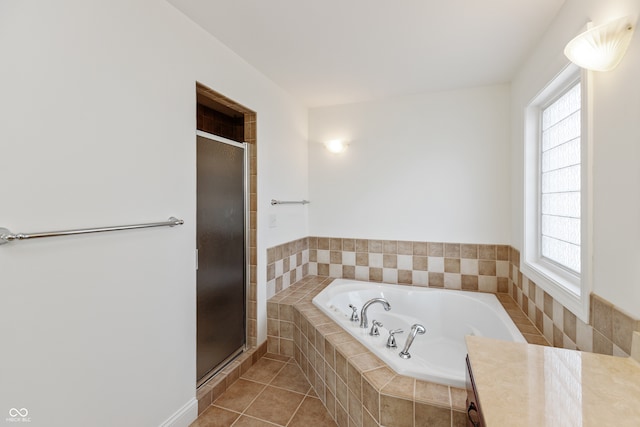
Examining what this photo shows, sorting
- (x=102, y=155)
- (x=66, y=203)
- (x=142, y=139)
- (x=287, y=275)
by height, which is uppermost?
(x=142, y=139)

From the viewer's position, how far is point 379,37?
1872 millimetres

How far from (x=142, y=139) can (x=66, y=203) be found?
17.8 inches

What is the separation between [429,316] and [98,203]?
8.32 feet

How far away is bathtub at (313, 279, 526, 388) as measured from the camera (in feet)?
6.80

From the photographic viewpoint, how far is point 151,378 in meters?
1.47

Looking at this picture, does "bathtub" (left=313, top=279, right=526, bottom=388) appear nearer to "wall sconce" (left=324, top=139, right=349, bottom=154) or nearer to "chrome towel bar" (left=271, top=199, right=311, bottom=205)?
"chrome towel bar" (left=271, top=199, right=311, bottom=205)

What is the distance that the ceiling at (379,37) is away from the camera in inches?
62.8

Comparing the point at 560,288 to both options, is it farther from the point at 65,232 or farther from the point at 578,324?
the point at 65,232

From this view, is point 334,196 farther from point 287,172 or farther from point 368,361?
point 368,361

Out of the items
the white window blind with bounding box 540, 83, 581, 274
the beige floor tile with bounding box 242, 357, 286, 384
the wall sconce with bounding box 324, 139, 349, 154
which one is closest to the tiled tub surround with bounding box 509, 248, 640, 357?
the white window blind with bounding box 540, 83, 581, 274

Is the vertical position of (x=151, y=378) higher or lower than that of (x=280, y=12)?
lower

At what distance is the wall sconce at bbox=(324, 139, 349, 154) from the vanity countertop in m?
2.31

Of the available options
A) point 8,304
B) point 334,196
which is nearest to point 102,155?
point 8,304

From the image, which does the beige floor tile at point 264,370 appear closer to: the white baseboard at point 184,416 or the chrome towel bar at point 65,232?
the white baseboard at point 184,416
